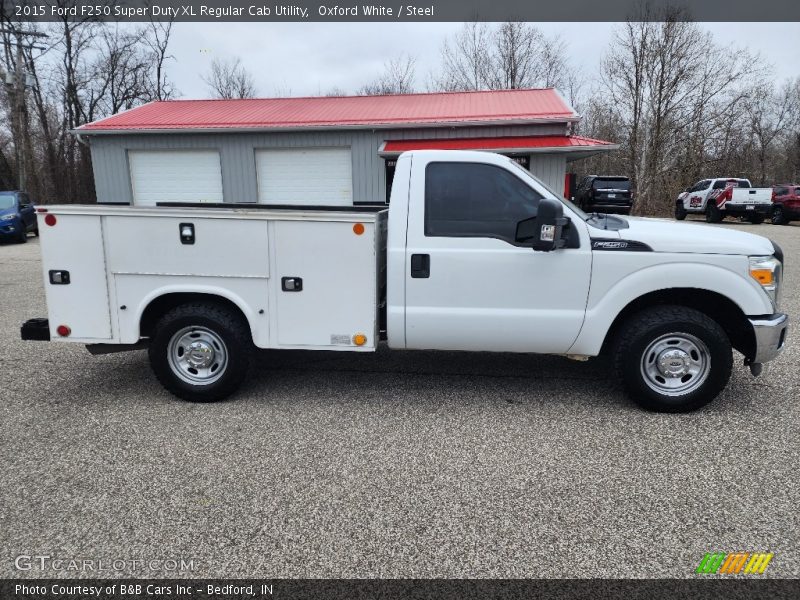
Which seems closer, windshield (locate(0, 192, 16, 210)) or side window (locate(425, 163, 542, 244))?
side window (locate(425, 163, 542, 244))

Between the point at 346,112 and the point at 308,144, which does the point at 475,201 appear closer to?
the point at 308,144

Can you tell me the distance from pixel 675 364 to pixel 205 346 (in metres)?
3.87

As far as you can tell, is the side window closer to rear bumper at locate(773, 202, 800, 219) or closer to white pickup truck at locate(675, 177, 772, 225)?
white pickup truck at locate(675, 177, 772, 225)

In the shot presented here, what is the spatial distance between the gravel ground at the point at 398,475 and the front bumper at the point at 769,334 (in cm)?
56

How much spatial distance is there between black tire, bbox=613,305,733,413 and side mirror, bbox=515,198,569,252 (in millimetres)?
967

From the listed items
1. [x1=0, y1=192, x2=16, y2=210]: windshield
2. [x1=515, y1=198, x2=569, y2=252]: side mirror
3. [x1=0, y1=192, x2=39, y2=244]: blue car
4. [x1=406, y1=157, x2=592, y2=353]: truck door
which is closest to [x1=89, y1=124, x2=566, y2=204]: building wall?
[x1=0, y1=192, x2=39, y2=244]: blue car

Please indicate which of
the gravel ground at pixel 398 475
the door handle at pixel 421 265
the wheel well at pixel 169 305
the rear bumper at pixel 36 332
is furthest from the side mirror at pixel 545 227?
the rear bumper at pixel 36 332

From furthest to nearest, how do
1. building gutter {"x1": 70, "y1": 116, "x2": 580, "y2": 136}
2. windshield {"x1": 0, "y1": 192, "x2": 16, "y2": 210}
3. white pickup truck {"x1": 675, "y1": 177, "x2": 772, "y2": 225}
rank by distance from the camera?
white pickup truck {"x1": 675, "y1": 177, "x2": 772, "y2": 225} → windshield {"x1": 0, "y1": 192, "x2": 16, "y2": 210} → building gutter {"x1": 70, "y1": 116, "x2": 580, "y2": 136}

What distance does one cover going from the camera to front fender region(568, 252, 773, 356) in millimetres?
4137

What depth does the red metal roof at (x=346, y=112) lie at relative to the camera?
15.4 meters

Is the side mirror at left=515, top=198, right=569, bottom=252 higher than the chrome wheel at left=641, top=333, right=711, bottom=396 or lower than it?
higher

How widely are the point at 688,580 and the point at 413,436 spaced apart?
6.46 feet

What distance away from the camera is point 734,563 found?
2.63 metres

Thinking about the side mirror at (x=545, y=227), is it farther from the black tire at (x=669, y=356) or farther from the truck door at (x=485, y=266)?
the black tire at (x=669, y=356)
